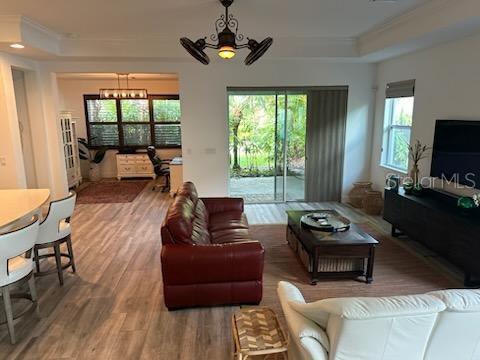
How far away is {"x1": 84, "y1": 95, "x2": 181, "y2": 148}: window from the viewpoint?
9.20 m

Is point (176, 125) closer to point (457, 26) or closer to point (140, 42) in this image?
point (140, 42)

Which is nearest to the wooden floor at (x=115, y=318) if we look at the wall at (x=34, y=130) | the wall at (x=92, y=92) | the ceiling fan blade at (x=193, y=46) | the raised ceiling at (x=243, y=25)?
the wall at (x=34, y=130)

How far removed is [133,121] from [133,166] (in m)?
1.28

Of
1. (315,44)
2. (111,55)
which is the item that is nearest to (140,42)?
(111,55)

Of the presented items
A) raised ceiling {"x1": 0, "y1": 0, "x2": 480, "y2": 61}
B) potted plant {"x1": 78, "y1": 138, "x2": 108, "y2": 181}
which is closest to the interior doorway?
raised ceiling {"x1": 0, "y1": 0, "x2": 480, "y2": 61}

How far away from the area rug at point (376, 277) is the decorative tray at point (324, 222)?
1.72ft

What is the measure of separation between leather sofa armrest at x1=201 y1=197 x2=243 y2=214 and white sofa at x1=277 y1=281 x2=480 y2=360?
284 centimetres

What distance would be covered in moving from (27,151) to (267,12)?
5057 mm

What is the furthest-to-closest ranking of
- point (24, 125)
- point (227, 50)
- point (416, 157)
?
1. point (24, 125)
2. point (416, 157)
3. point (227, 50)

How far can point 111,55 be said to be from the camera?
5.40 metres

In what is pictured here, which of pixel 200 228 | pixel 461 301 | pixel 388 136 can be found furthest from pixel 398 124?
pixel 461 301

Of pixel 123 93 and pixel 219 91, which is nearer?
pixel 219 91

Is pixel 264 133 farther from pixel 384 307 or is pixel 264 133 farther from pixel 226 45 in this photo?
pixel 384 307

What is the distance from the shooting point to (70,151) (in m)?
8.02
